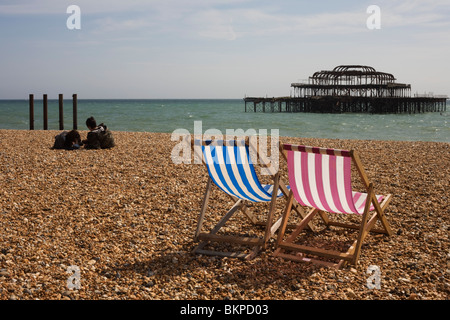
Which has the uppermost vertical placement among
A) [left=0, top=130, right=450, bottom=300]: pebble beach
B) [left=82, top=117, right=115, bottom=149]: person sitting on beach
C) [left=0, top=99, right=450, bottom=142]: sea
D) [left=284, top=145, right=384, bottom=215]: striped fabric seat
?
[left=0, top=99, right=450, bottom=142]: sea

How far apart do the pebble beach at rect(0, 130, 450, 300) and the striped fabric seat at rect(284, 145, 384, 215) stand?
50 centimetres

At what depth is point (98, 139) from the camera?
9.02m

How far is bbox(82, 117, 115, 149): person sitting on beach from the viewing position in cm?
893

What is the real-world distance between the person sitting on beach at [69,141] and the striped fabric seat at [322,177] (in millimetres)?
6434

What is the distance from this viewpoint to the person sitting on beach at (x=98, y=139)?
8933 millimetres

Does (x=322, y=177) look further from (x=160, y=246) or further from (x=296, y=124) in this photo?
(x=296, y=124)

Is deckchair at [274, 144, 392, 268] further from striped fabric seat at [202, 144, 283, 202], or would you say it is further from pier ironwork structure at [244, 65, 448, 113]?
pier ironwork structure at [244, 65, 448, 113]

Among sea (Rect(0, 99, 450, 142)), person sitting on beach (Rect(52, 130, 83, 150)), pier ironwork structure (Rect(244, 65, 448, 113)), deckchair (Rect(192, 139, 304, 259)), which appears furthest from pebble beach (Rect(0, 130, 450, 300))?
pier ironwork structure (Rect(244, 65, 448, 113))

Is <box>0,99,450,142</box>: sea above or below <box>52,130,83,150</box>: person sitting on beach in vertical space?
above

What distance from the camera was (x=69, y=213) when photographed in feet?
14.5

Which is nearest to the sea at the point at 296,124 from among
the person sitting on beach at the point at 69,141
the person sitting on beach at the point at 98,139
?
the person sitting on beach at the point at 98,139

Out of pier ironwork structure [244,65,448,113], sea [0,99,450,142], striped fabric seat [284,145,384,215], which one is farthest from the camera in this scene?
pier ironwork structure [244,65,448,113]

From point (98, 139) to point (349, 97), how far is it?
36.8 m

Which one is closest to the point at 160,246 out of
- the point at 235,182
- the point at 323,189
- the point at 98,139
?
the point at 235,182
